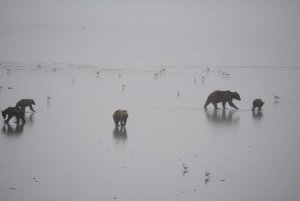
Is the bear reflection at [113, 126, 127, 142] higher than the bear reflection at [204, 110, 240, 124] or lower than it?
lower

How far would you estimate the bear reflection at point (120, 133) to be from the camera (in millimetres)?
21062

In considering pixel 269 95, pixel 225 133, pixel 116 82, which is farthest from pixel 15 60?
pixel 225 133

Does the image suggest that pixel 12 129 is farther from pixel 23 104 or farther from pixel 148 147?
pixel 148 147

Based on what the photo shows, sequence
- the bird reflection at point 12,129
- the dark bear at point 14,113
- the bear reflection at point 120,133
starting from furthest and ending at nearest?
the dark bear at point 14,113 → the bird reflection at point 12,129 → the bear reflection at point 120,133

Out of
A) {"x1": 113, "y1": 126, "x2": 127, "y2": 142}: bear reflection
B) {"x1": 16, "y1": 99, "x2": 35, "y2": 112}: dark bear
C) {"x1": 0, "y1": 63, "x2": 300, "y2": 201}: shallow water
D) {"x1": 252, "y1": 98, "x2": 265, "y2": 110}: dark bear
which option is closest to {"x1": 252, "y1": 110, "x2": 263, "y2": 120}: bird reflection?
{"x1": 0, "y1": 63, "x2": 300, "y2": 201}: shallow water

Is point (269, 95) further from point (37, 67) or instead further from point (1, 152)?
point (37, 67)

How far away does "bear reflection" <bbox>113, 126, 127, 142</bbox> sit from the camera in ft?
69.1

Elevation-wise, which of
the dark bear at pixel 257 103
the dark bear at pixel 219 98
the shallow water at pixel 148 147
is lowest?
the shallow water at pixel 148 147

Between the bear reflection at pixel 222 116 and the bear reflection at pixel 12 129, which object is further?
the bear reflection at pixel 222 116

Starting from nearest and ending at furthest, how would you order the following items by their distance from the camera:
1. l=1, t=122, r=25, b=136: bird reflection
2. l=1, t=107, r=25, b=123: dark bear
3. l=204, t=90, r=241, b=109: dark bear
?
l=1, t=122, r=25, b=136: bird reflection < l=1, t=107, r=25, b=123: dark bear < l=204, t=90, r=241, b=109: dark bear

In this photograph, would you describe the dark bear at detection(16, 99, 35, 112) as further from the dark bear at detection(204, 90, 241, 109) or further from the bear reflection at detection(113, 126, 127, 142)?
the dark bear at detection(204, 90, 241, 109)

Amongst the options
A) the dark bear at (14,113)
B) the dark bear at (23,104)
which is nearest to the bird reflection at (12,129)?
the dark bear at (14,113)

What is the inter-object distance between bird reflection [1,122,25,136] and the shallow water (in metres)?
0.03

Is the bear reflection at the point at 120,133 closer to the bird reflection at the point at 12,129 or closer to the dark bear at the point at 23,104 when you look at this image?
the bird reflection at the point at 12,129
